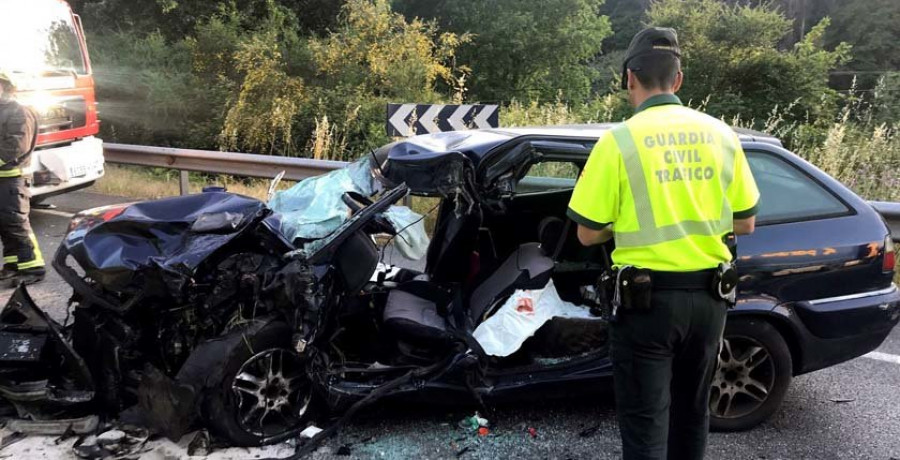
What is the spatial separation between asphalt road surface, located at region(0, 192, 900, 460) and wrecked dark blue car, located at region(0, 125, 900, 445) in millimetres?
171

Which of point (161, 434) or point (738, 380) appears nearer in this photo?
point (161, 434)

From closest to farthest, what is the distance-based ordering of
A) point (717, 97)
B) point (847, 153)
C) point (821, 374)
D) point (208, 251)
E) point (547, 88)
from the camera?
point (208, 251) → point (821, 374) → point (847, 153) → point (717, 97) → point (547, 88)

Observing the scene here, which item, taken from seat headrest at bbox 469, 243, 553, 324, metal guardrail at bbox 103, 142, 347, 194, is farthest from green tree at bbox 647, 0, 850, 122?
seat headrest at bbox 469, 243, 553, 324

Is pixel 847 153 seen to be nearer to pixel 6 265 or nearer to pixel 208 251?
pixel 208 251

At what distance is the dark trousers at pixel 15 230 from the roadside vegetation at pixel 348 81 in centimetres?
364

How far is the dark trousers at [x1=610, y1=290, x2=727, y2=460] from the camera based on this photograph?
85.4 inches

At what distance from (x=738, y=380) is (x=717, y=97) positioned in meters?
11.1

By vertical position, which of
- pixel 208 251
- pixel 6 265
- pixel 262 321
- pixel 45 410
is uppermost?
pixel 208 251

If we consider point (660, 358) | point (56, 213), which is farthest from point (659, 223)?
point (56, 213)

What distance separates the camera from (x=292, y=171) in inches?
310

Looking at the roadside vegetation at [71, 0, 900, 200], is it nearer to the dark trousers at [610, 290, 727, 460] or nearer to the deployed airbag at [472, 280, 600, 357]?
the deployed airbag at [472, 280, 600, 357]

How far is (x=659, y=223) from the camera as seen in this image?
84.7 inches

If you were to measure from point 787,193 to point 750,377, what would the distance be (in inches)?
38.0

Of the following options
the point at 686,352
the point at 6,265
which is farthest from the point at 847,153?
the point at 6,265
